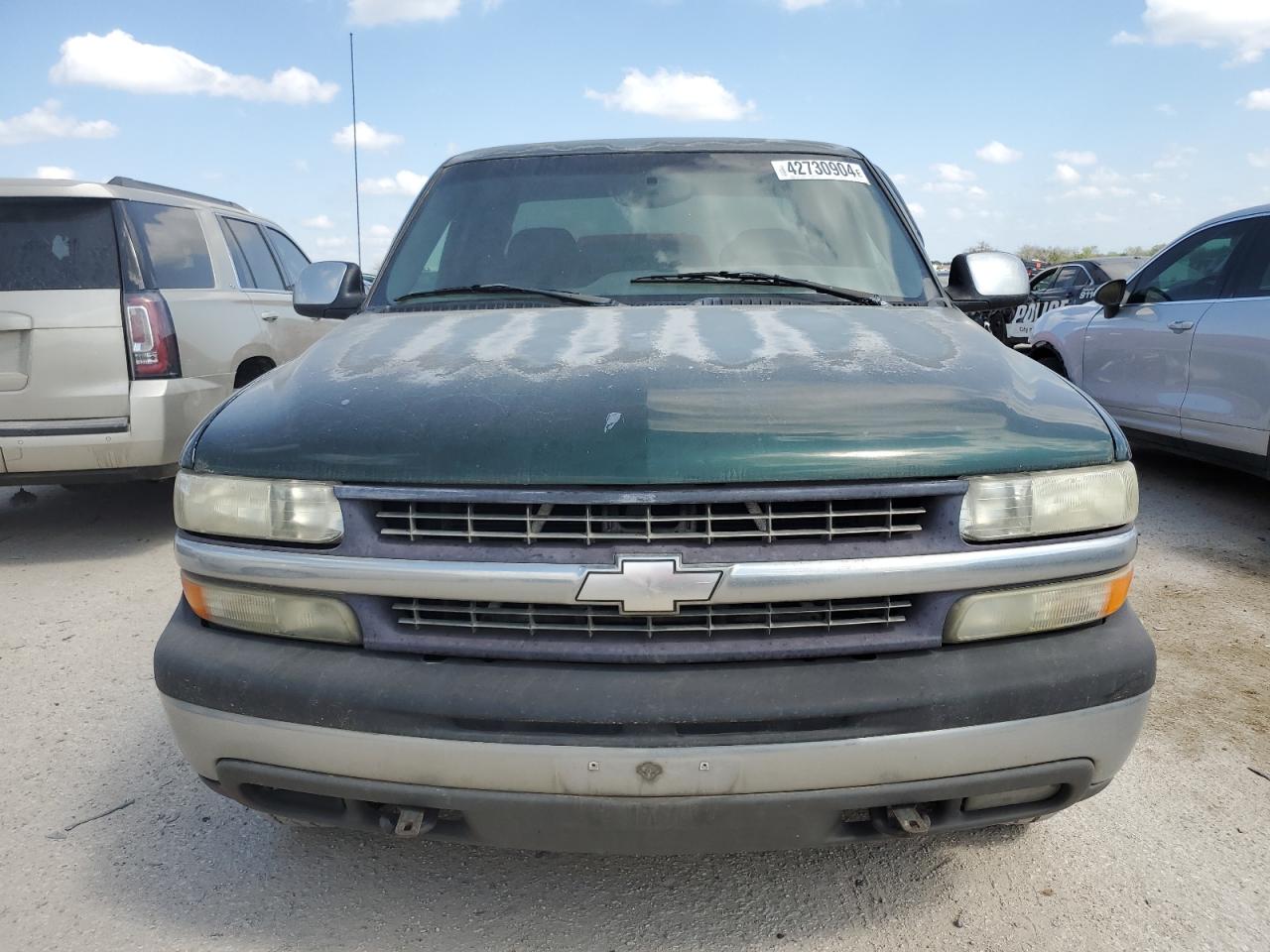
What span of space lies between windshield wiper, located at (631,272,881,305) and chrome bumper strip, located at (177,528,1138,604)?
120 centimetres

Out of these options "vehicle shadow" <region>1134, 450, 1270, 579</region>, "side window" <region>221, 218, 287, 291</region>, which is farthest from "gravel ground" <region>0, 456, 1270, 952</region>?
"side window" <region>221, 218, 287, 291</region>

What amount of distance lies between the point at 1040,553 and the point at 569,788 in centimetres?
100

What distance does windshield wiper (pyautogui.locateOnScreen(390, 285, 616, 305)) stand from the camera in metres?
2.83

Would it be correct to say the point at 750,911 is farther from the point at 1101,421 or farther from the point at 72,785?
the point at 72,785

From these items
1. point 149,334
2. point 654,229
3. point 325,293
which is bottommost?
point 149,334

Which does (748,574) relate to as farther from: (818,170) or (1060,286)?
(1060,286)

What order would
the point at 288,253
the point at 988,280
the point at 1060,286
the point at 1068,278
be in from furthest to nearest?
the point at 1060,286 → the point at 1068,278 → the point at 288,253 → the point at 988,280

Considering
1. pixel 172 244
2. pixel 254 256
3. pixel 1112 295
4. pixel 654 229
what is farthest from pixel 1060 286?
pixel 654 229

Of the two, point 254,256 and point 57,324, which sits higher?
point 254,256

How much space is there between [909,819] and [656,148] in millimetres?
2413

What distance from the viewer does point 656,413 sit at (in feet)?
6.16

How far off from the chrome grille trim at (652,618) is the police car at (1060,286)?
38.6 feet

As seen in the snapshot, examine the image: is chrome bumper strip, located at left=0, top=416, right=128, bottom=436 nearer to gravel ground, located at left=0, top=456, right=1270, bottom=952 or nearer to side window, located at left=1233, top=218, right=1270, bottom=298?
gravel ground, located at left=0, top=456, right=1270, bottom=952

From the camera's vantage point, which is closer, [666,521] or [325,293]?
[666,521]
